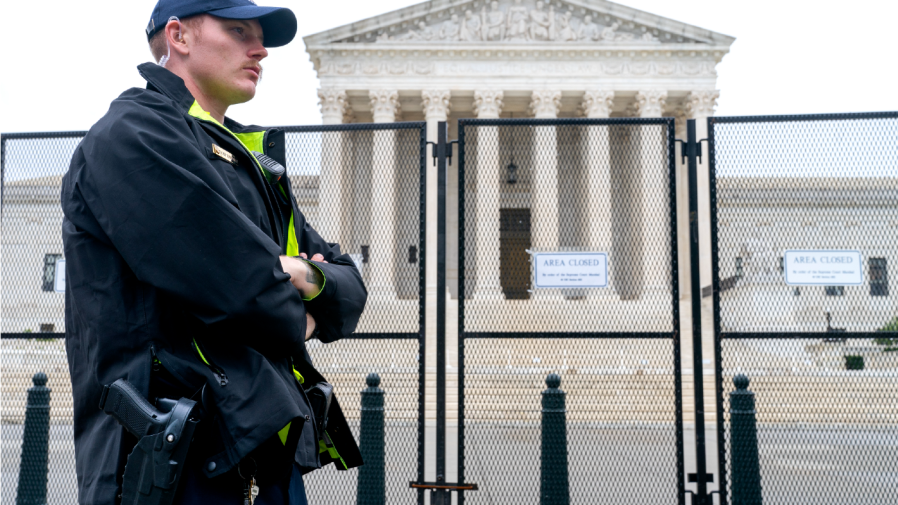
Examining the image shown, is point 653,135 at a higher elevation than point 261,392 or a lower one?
higher

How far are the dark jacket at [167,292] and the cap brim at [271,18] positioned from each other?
393 mm

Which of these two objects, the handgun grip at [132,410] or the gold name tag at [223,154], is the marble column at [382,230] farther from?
the handgun grip at [132,410]

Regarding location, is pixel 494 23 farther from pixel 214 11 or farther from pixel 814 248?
pixel 214 11

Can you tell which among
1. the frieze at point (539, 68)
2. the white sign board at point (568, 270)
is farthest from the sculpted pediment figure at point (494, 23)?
the white sign board at point (568, 270)

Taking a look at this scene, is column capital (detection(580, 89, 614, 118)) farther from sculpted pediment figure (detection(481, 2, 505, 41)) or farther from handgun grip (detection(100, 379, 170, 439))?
handgun grip (detection(100, 379, 170, 439))

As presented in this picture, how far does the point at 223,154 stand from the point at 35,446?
191 inches

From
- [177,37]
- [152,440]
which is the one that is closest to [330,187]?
[177,37]

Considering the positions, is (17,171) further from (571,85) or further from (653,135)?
(571,85)

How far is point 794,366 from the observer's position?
5246mm

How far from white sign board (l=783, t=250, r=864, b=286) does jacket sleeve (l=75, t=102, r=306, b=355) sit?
164 inches

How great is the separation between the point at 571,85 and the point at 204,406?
35.5 metres

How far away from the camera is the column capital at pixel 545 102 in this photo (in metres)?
35.0

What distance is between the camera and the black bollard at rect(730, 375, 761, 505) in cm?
490

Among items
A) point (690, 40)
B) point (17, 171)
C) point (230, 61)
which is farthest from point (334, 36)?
point (230, 61)
